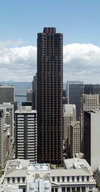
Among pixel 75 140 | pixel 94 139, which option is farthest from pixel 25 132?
pixel 75 140

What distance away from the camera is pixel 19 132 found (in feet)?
210

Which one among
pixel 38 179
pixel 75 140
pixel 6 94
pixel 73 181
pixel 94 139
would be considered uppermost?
pixel 6 94

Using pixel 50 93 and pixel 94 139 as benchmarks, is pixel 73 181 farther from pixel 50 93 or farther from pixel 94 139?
pixel 50 93

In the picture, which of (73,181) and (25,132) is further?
(25,132)

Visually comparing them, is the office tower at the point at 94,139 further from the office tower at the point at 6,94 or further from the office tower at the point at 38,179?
the office tower at the point at 6,94

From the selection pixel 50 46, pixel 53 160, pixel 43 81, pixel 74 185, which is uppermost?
pixel 50 46

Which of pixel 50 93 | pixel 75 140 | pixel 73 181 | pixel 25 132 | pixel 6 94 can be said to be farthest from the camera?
pixel 6 94

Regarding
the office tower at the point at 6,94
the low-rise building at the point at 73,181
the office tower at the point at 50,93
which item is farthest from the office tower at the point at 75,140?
the office tower at the point at 6,94

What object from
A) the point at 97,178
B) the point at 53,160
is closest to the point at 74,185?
the point at 97,178

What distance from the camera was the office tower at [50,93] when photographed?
7512 cm

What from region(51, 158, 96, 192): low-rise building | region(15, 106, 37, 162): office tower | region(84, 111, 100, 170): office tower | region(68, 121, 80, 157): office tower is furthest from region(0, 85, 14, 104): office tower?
region(51, 158, 96, 192): low-rise building

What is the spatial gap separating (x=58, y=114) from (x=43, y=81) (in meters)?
10.4

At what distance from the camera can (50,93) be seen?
250 ft

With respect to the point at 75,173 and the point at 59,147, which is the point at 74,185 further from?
the point at 59,147
